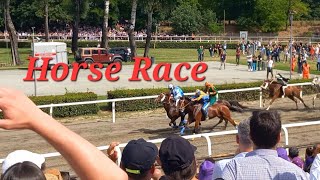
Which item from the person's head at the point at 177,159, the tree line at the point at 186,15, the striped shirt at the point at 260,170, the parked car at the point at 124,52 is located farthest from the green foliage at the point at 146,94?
the tree line at the point at 186,15

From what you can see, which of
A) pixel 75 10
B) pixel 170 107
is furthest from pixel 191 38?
pixel 170 107

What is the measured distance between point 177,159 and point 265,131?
2.15ft

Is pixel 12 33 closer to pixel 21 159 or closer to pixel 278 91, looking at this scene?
pixel 278 91

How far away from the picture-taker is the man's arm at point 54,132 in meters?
1.82

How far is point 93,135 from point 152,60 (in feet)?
75.3

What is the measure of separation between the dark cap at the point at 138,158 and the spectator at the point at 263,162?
0.48m

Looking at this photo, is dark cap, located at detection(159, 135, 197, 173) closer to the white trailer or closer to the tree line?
the white trailer

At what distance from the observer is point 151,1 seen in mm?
41281

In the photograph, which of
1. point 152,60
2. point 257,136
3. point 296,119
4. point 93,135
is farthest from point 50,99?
point 152,60

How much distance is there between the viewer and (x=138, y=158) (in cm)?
310

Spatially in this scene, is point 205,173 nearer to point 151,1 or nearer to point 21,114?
point 21,114

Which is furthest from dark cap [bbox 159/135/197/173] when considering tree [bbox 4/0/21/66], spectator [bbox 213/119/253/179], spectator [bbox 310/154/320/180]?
tree [bbox 4/0/21/66]

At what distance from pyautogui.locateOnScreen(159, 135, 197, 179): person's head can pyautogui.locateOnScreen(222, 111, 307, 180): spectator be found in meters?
0.23

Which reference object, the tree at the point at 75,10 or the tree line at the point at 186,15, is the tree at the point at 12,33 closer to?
the tree at the point at 75,10
